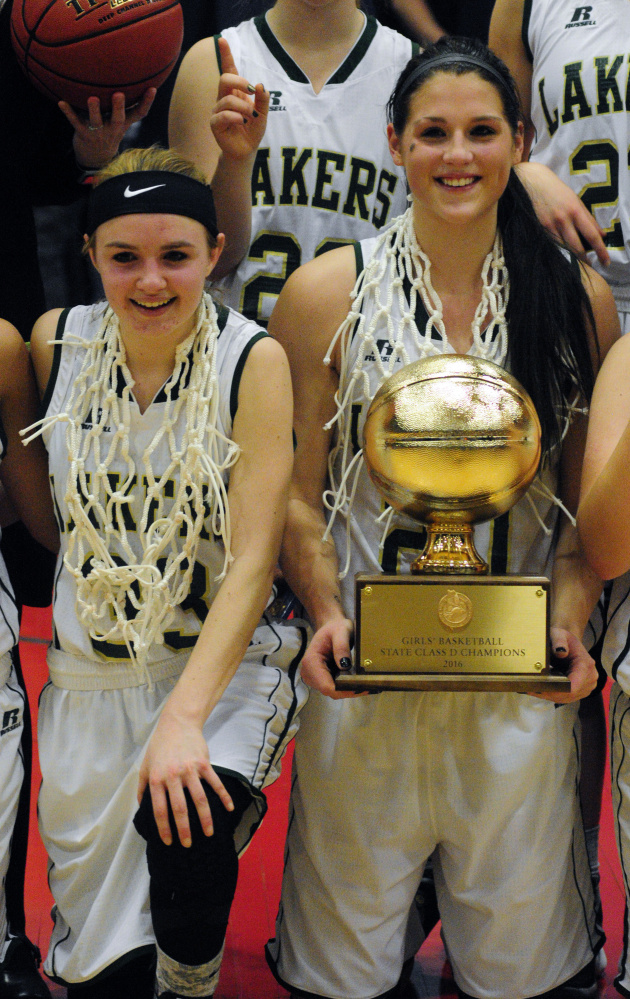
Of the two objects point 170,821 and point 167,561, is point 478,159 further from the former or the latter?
point 170,821

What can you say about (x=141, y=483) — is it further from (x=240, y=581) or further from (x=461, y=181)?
(x=461, y=181)

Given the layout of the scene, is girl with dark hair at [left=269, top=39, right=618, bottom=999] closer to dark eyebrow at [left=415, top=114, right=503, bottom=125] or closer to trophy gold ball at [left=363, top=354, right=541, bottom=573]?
dark eyebrow at [left=415, top=114, right=503, bottom=125]

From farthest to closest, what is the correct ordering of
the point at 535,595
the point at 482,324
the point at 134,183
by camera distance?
1. the point at 482,324
2. the point at 134,183
3. the point at 535,595

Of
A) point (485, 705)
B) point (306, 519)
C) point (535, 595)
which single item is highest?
point (306, 519)

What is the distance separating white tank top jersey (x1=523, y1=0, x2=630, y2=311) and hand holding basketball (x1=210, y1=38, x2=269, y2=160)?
0.62 metres

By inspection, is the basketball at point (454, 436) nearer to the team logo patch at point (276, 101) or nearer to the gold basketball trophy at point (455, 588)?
the gold basketball trophy at point (455, 588)

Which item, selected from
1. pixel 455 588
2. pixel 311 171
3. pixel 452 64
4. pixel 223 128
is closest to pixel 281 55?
pixel 311 171

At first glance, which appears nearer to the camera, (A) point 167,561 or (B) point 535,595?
(B) point 535,595

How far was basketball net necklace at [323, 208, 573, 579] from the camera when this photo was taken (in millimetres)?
2018

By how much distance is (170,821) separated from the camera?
1.75 meters

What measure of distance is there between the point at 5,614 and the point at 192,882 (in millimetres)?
590

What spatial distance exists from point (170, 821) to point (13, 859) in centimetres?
53

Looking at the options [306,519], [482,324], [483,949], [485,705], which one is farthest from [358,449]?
[483,949]

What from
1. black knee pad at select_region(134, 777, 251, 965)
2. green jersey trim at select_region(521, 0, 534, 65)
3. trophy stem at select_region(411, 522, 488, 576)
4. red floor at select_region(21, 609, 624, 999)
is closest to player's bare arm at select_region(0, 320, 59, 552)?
black knee pad at select_region(134, 777, 251, 965)
